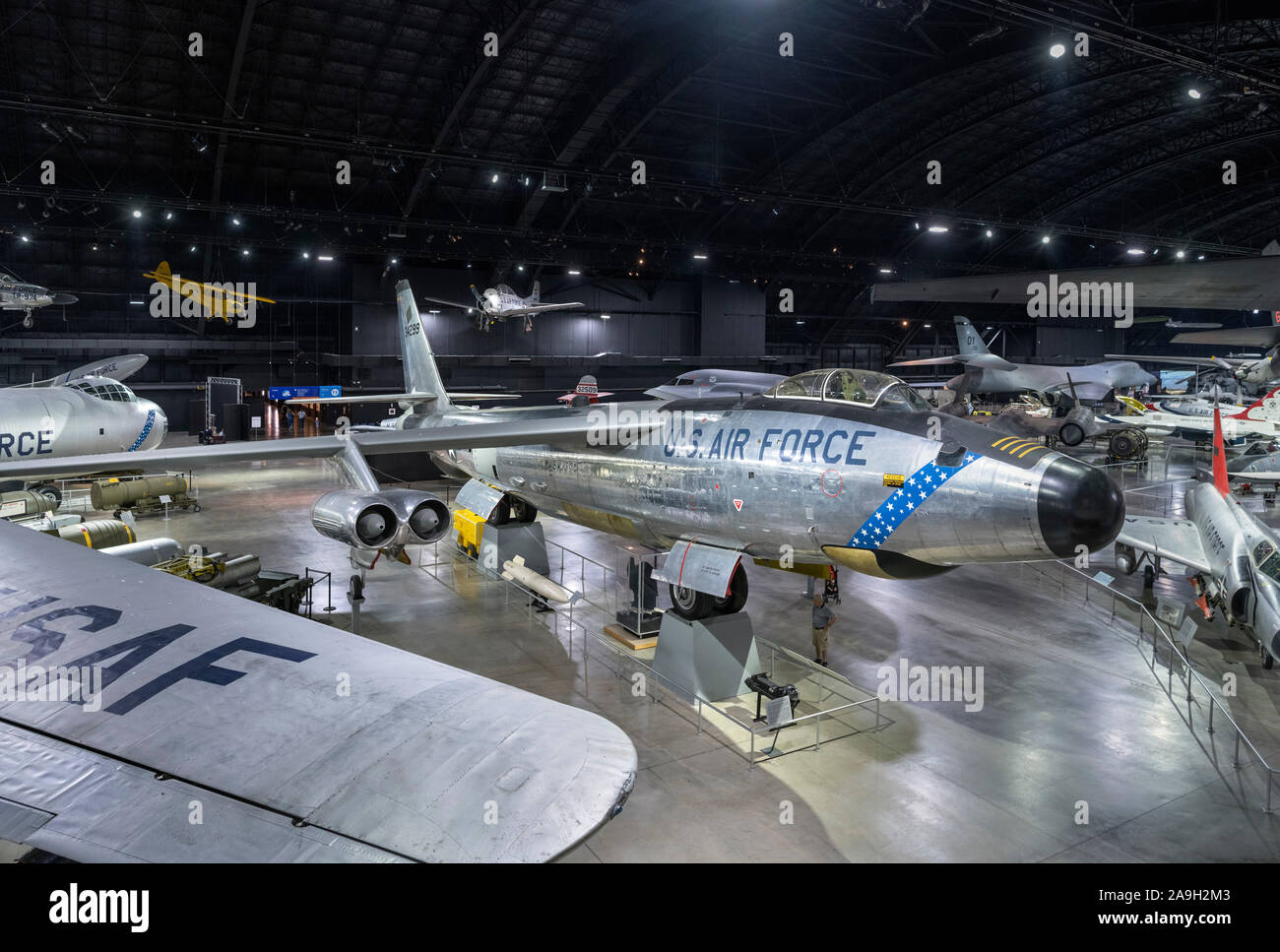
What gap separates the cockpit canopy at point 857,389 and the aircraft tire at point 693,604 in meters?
3.04

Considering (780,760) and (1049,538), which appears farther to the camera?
(780,760)

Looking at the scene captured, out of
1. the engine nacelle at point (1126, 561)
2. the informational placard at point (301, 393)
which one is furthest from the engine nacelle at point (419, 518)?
the informational placard at point (301, 393)

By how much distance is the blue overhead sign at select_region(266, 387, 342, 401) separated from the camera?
124 ft

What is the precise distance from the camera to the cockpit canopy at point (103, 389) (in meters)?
21.4

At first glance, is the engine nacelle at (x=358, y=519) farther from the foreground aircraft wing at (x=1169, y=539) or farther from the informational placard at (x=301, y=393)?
the informational placard at (x=301, y=393)

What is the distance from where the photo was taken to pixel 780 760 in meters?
9.14

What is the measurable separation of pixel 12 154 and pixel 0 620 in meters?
33.8

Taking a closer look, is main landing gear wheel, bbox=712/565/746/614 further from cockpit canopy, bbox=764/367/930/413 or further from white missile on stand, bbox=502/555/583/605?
white missile on stand, bbox=502/555/583/605
